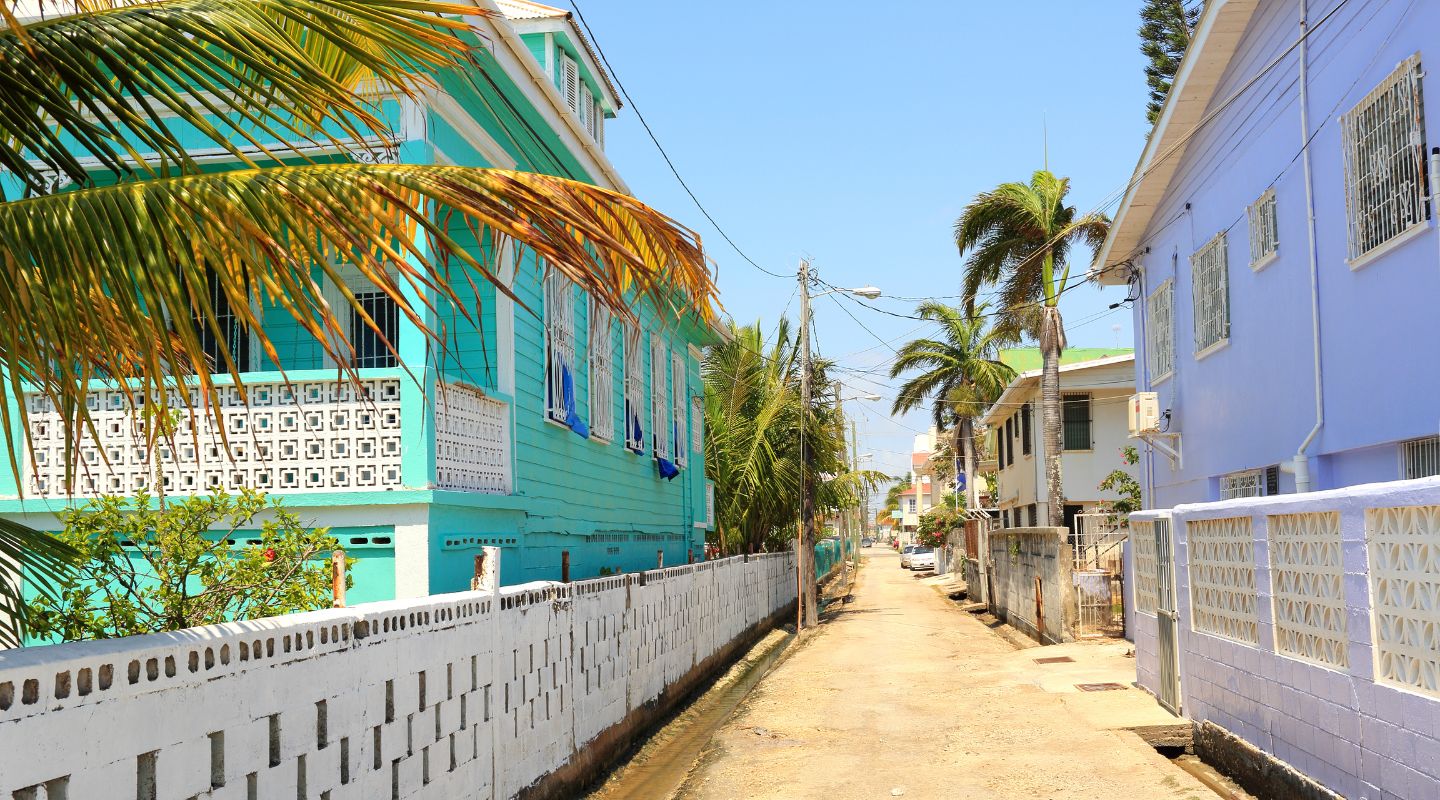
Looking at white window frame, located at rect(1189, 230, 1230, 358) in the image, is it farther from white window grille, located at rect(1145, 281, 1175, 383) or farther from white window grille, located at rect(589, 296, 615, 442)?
white window grille, located at rect(589, 296, 615, 442)

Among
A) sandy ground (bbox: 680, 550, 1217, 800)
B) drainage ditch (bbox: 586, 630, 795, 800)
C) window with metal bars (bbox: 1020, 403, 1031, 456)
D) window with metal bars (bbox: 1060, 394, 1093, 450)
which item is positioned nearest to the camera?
sandy ground (bbox: 680, 550, 1217, 800)

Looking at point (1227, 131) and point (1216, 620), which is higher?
point (1227, 131)

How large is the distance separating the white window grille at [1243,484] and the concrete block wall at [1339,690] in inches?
176

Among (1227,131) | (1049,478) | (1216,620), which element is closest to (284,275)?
(1216,620)

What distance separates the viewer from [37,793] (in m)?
3.42

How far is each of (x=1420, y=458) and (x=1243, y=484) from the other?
15.5ft

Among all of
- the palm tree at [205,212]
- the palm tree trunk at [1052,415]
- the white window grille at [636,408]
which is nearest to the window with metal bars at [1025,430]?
the palm tree trunk at [1052,415]

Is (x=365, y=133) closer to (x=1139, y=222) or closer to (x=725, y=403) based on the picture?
(x=1139, y=222)

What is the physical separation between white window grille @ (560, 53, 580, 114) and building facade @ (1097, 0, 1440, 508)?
24.6 ft

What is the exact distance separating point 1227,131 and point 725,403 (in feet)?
54.5

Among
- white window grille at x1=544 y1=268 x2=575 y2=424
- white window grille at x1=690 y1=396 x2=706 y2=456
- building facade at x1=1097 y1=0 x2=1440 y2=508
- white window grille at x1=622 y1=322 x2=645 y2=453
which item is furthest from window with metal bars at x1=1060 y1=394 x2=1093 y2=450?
white window grille at x1=544 y1=268 x2=575 y2=424

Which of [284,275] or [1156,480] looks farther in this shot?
[1156,480]

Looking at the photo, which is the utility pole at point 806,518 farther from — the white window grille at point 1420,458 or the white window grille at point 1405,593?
the white window grille at point 1405,593

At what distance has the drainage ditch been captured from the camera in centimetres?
1068
